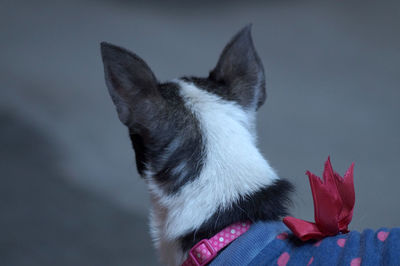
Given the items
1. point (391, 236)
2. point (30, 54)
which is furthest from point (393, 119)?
point (30, 54)

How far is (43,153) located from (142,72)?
206 cm

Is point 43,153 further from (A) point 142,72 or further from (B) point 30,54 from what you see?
(A) point 142,72

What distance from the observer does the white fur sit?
1297 mm

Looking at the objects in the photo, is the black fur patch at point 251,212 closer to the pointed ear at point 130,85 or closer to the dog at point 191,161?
the dog at point 191,161

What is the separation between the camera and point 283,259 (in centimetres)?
119

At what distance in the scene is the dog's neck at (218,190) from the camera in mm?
1286

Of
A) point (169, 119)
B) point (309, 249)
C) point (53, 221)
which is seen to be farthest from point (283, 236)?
point (53, 221)

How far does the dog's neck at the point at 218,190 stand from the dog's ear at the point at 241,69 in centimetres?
12

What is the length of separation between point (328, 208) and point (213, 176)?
29cm

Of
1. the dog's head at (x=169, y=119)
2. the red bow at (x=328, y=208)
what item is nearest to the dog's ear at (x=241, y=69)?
the dog's head at (x=169, y=119)

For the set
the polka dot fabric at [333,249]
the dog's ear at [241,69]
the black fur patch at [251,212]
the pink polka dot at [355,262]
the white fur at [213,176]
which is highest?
the dog's ear at [241,69]

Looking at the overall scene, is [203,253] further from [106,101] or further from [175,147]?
[106,101]

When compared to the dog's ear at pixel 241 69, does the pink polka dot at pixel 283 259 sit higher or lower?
lower

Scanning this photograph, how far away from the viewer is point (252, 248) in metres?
1.21
